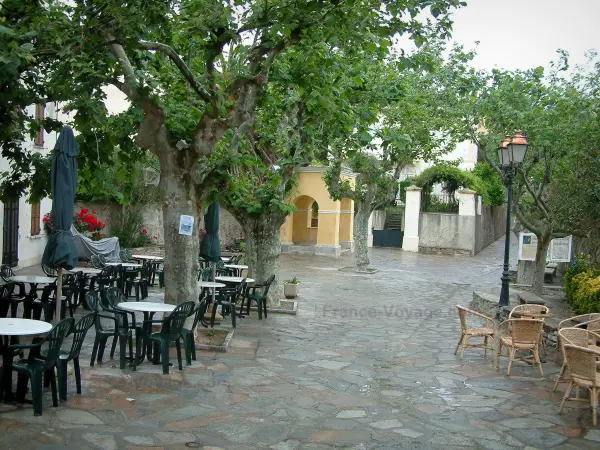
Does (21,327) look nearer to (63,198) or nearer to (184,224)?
(63,198)

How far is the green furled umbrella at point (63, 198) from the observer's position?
8.30m

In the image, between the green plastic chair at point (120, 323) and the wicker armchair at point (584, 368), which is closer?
the wicker armchair at point (584, 368)

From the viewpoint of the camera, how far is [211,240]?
12.5 m

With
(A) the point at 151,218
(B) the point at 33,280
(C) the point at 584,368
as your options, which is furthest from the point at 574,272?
(A) the point at 151,218

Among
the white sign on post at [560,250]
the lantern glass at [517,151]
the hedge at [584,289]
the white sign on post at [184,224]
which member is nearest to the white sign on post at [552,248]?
the white sign on post at [560,250]

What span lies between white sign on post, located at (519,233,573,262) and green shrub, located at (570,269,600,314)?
14.4 feet

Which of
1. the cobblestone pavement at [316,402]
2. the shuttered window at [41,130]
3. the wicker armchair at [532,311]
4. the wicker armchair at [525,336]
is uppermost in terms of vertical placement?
the shuttered window at [41,130]

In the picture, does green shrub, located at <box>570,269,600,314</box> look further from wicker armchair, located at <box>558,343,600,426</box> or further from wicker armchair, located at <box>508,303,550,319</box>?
wicker armchair, located at <box>558,343,600,426</box>

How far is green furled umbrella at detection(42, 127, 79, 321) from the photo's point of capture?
8297 mm

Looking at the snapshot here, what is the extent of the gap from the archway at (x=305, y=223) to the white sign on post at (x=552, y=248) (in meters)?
17.6

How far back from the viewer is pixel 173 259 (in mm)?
9516

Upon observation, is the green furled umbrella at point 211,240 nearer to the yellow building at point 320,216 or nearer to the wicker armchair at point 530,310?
the wicker armchair at point 530,310

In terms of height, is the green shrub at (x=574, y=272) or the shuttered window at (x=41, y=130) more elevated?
the shuttered window at (x=41, y=130)

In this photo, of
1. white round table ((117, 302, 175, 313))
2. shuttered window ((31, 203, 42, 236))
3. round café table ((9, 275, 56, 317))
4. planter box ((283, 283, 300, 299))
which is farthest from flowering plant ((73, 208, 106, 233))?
white round table ((117, 302, 175, 313))
